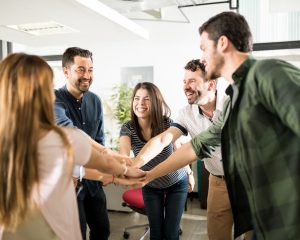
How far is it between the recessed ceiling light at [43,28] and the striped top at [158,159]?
1.65 meters

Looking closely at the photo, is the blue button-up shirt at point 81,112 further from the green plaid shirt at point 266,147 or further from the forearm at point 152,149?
the green plaid shirt at point 266,147

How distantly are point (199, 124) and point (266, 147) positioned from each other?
1.07 metres

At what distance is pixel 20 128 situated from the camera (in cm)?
98

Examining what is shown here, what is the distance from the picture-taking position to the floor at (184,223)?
11.2 feet

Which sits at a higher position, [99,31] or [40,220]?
[99,31]

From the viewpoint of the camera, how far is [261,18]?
3.19m

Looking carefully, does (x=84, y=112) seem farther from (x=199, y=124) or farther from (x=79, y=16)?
(x=79, y=16)

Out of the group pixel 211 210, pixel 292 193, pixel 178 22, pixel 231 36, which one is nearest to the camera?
pixel 292 193

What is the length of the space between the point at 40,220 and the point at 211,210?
145cm

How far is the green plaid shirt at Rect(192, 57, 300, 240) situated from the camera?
1.09 m

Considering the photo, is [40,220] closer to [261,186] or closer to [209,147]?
[261,186]

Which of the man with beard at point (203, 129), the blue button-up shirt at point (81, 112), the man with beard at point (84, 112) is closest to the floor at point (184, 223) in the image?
the man with beard at point (84, 112)

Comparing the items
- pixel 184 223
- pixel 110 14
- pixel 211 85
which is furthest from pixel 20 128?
pixel 184 223

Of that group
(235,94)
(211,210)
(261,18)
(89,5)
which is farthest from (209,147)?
(261,18)
